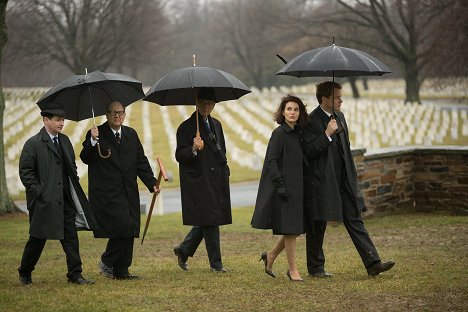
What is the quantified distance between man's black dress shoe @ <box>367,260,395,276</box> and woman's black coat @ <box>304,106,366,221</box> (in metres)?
0.50

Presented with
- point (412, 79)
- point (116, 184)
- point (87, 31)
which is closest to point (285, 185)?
point (116, 184)

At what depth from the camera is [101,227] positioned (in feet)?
24.1

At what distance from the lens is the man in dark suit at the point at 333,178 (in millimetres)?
7145

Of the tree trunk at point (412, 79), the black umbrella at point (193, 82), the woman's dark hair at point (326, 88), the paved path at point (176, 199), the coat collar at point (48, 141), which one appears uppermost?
the tree trunk at point (412, 79)

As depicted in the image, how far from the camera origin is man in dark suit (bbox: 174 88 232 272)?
7.71 m

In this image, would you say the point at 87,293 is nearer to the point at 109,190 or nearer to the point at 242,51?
the point at 109,190

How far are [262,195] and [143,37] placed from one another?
50312mm

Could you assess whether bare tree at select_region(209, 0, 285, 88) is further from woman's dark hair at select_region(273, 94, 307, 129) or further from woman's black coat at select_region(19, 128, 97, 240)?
woman's black coat at select_region(19, 128, 97, 240)

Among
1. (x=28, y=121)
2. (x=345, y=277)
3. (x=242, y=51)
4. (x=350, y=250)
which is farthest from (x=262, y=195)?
(x=242, y=51)

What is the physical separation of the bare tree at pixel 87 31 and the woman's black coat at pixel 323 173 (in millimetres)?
38888

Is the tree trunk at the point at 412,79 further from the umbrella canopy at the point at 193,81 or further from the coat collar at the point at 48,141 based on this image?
the coat collar at the point at 48,141

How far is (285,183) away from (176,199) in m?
11.8

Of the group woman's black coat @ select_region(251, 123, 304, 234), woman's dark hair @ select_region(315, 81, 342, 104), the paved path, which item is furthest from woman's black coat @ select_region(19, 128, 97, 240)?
the paved path

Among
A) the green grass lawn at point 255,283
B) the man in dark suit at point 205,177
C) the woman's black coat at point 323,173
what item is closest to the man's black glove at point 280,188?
the woman's black coat at point 323,173
